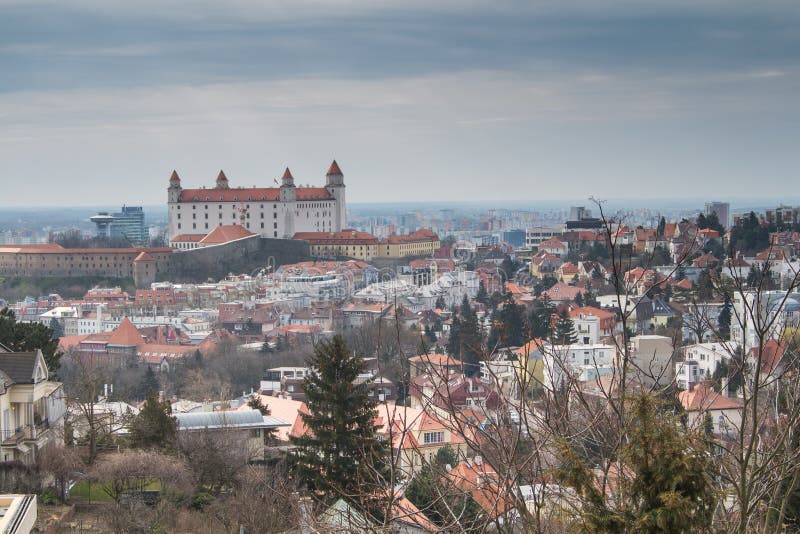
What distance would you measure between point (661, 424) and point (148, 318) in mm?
41395

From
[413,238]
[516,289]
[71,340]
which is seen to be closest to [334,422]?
[71,340]

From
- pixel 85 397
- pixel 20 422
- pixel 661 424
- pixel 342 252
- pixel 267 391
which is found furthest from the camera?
pixel 342 252

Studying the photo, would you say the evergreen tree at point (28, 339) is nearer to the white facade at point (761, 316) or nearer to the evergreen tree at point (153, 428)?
the evergreen tree at point (153, 428)

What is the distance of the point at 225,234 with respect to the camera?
51.6 meters

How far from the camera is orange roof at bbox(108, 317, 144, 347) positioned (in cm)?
3725

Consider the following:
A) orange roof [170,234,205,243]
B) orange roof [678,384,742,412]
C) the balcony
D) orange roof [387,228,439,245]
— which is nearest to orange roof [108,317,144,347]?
orange roof [170,234,205,243]

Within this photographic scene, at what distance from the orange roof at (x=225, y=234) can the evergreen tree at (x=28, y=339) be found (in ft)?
131

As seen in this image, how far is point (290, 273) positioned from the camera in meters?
51.0

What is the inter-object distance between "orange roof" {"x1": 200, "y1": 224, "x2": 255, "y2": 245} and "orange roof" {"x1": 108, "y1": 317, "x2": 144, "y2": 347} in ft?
41.3

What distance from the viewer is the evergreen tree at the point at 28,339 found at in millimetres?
10359

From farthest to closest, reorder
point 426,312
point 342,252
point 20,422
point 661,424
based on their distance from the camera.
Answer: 1. point 342,252
2. point 426,312
3. point 20,422
4. point 661,424

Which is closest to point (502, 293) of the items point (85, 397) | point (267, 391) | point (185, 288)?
point (185, 288)

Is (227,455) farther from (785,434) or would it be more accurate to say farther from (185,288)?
(185,288)

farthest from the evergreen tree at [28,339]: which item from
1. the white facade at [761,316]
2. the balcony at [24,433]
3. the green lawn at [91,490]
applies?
the white facade at [761,316]
